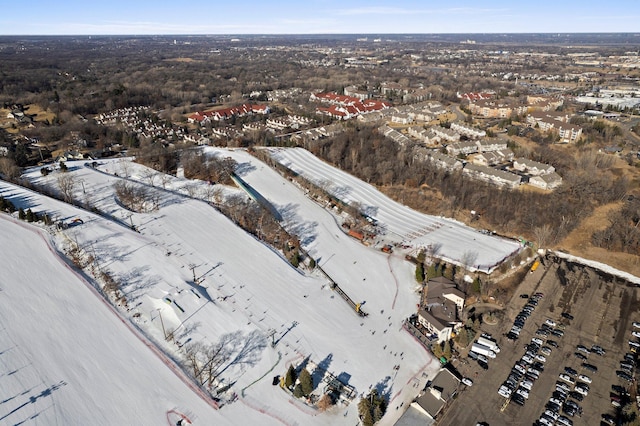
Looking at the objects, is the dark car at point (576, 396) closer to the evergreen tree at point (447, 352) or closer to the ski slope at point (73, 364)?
the evergreen tree at point (447, 352)

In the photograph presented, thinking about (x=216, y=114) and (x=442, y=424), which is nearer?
(x=442, y=424)

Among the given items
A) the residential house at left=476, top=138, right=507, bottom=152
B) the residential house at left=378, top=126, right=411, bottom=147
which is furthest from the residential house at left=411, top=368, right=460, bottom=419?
the residential house at left=476, top=138, right=507, bottom=152

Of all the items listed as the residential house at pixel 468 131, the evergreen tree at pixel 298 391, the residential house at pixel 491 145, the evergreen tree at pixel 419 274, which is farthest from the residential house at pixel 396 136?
the evergreen tree at pixel 298 391

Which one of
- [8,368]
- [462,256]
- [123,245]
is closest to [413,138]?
[462,256]

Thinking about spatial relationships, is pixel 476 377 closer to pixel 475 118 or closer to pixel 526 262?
pixel 526 262

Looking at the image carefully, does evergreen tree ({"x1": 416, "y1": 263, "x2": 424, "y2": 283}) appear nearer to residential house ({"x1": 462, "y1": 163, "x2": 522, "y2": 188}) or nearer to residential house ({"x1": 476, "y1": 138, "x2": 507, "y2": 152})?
residential house ({"x1": 462, "y1": 163, "x2": 522, "y2": 188})

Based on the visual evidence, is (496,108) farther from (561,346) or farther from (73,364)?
(73,364)
